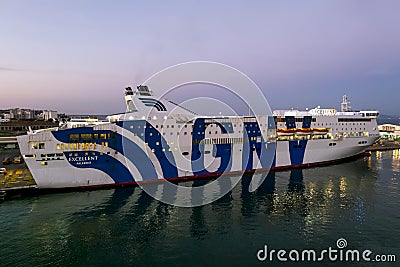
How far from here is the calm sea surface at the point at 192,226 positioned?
39.4 ft

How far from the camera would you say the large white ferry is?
69.8 ft

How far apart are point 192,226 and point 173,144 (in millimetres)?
10726

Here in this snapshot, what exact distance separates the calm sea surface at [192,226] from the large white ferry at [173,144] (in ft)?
7.24

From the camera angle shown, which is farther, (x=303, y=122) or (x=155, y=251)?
(x=303, y=122)

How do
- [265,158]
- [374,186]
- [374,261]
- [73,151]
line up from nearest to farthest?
1. [374,261]
2. [73,151]
3. [374,186]
4. [265,158]

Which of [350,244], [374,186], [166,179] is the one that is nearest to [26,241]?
[166,179]

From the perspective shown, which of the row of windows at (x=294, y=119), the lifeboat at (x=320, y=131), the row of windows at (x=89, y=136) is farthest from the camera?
the lifeboat at (x=320, y=131)

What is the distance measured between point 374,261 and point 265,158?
17473 millimetres

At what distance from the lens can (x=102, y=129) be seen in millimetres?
22453

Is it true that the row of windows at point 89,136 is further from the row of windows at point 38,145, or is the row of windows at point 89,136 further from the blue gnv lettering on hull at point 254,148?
the blue gnv lettering on hull at point 254,148

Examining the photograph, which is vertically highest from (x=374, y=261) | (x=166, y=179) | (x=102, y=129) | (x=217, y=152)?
(x=102, y=129)

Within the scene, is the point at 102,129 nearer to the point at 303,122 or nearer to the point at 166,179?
the point at 166,179

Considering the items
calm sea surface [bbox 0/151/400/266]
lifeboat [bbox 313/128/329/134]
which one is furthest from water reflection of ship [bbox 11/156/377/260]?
lifeboat [bbox 313/128/329/134]

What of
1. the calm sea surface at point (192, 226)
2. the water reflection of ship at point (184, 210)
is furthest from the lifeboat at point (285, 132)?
the calm sea surface at point (192, 226)
